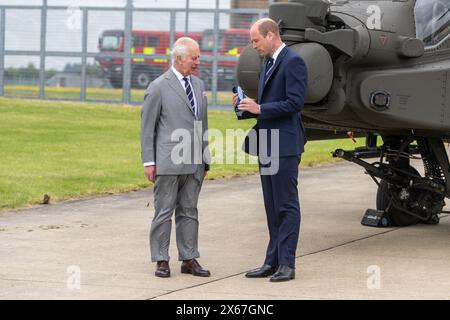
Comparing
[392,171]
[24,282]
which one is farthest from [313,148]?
[24,282]

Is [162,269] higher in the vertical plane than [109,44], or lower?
lower

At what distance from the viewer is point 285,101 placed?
8484mm

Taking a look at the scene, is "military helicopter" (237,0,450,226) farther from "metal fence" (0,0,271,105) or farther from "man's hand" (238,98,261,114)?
"metal fence" (0,0,271,105)

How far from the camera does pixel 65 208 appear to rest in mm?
12680

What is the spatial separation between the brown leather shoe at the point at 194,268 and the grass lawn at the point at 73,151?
13.6 ft

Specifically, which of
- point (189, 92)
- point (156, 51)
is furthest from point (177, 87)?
point (156, 51)

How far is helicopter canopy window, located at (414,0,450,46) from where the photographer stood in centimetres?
1011

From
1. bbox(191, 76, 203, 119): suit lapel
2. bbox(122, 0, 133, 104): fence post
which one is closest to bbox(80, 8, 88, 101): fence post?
bbox(122, 0, 133, 104): fence post

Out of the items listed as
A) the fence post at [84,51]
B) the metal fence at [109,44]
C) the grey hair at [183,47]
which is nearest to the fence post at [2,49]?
the metal fence at [109,44]

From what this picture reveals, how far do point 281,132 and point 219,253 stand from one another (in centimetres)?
173

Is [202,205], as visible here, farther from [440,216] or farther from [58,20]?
[58,20]

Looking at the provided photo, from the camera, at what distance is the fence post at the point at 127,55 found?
3080 centimetres

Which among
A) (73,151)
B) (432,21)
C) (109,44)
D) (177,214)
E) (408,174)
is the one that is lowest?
(73,151)

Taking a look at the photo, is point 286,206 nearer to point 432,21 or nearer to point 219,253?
point 219,253
